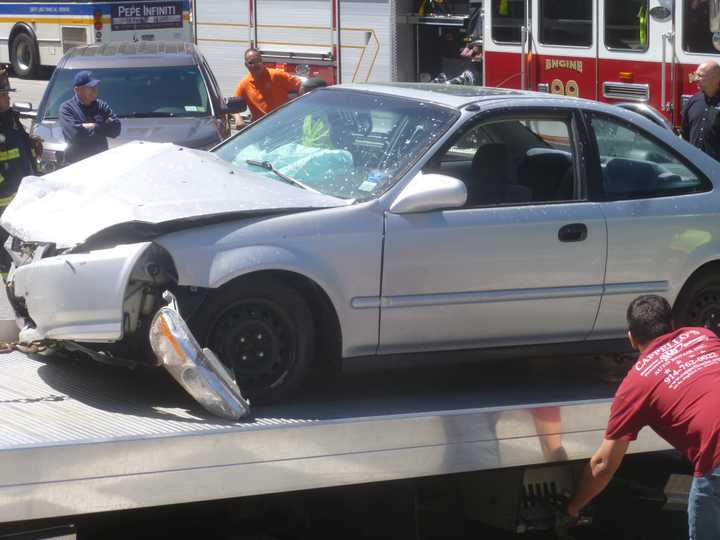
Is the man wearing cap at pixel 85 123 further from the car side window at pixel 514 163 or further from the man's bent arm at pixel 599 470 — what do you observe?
the man's bent arm at pixel 599 470

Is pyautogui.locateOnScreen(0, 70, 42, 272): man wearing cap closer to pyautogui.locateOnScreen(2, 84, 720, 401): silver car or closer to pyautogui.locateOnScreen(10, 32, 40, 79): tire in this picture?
pyautogui.locateOnScreen(2, 84, 720, 401): silver car

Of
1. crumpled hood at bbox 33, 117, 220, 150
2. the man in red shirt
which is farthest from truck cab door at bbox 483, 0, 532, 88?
the man in red shirt

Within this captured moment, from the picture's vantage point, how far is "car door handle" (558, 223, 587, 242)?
552 centimetres

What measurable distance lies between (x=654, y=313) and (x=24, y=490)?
2224 millimetres

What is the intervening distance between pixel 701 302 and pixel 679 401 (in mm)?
1865

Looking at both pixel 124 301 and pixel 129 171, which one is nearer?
pixel 124 301

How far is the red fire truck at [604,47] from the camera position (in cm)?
1059

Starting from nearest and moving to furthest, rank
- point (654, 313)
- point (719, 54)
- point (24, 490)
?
point (24, 490) < point (654, 313) < point (719, 54)

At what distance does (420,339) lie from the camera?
211 inches

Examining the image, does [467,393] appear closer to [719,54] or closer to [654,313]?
[654,313]

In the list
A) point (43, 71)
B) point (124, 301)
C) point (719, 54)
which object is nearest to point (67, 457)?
point (124, 301)

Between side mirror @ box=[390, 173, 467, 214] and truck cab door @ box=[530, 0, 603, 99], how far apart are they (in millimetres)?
6846

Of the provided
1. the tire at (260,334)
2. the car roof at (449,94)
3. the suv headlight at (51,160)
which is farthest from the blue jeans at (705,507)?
Answer: the suv headlight at (51,160)

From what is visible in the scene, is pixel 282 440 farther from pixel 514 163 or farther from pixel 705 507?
pixel 514 163
